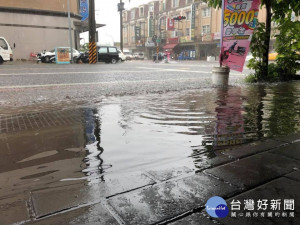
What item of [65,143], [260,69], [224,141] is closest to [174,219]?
[224,141]

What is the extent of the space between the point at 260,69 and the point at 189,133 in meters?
6.78

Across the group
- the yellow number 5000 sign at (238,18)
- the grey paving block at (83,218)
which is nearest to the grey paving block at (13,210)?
the grey paving block at (83,218)

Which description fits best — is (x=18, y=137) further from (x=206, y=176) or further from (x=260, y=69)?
(x=260, y=69)

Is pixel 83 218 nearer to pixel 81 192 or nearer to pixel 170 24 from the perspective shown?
pixel 81 192

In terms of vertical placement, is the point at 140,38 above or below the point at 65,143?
above

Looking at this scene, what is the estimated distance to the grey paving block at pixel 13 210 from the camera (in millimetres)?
1643

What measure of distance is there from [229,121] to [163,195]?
2.36m

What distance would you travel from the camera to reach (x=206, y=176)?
2146 mm

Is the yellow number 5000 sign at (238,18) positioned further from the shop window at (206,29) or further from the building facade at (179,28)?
the shop window at (206,29)

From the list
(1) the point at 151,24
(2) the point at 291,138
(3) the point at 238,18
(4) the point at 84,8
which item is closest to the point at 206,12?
(1) the point at 151,24

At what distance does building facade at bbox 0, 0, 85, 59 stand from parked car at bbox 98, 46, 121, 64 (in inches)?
240

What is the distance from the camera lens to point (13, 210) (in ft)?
5.74

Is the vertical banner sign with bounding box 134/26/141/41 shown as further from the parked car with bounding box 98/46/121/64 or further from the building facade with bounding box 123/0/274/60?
the parked car with bounding box 98/46/121/64

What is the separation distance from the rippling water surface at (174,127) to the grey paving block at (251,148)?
131 millimetres
